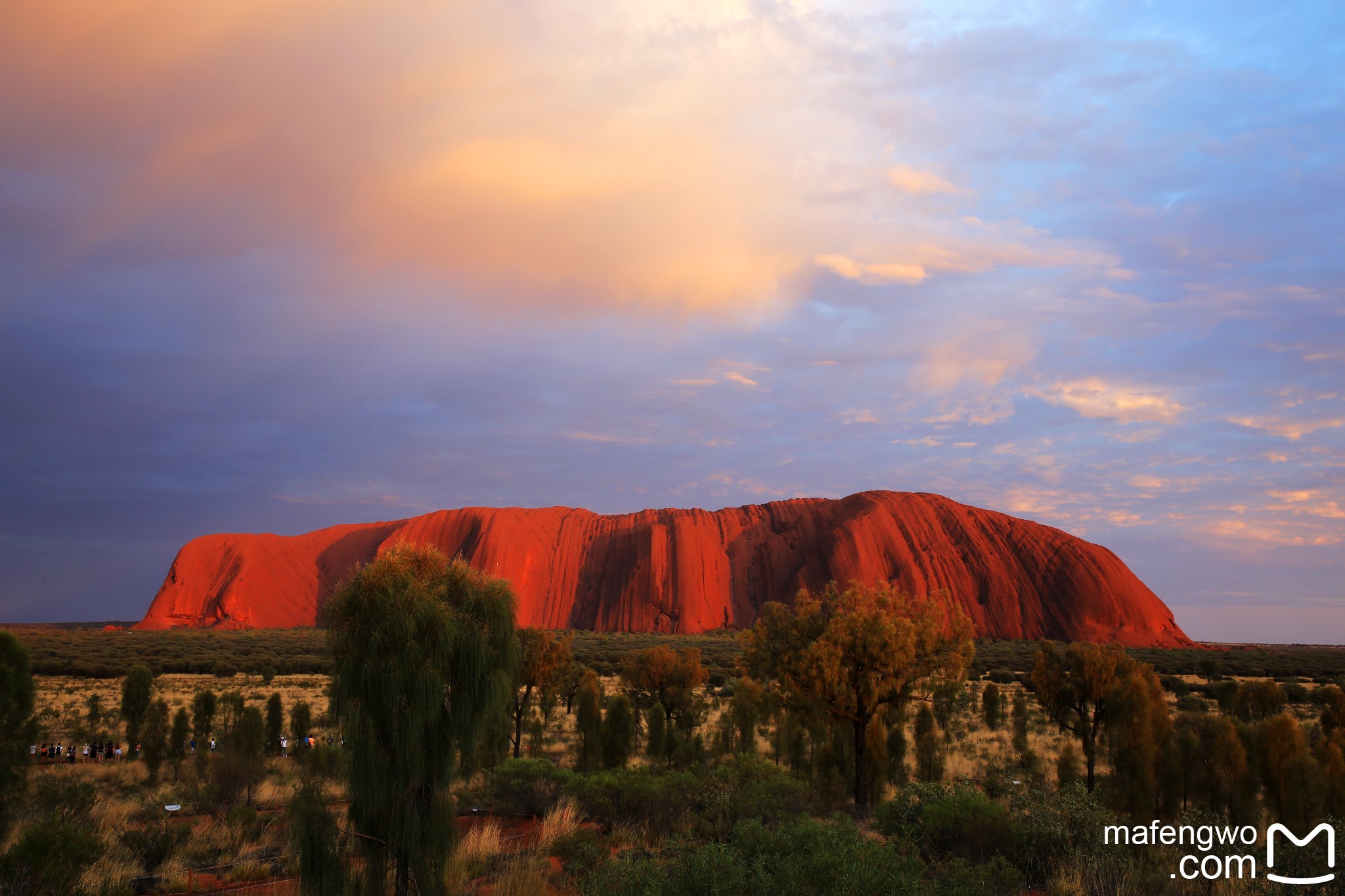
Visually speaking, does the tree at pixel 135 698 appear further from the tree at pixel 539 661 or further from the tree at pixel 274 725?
the tree at pixel 539 661

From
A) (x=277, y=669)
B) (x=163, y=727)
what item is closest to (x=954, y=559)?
(x=277, y=669)

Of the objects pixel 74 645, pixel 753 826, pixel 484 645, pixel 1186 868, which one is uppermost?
pixel 484 645

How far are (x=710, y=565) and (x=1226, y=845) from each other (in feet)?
322

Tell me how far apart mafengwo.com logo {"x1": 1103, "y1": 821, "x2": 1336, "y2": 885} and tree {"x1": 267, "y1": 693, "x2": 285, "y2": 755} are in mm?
21328

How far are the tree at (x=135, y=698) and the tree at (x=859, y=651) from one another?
16.2 meters

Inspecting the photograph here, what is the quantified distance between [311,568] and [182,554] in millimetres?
18134

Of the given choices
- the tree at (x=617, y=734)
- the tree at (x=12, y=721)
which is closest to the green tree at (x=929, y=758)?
the tree at (x=617, y=734)

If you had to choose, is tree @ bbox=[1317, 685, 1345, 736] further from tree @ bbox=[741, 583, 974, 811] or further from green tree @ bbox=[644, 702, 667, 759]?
green tree @ bbox=[644, 702, 667, 759]

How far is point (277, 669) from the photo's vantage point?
2046 inches

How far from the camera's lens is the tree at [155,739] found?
19.3 metres

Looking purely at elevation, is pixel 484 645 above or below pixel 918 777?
above

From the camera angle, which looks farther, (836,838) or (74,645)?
(74,645)

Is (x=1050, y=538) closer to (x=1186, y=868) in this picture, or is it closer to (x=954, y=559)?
(x=954, y=559)

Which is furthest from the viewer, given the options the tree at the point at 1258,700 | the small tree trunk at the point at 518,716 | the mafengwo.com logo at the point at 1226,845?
the tree at the point at 1258,700
